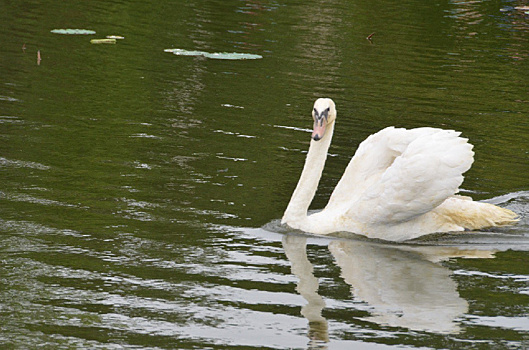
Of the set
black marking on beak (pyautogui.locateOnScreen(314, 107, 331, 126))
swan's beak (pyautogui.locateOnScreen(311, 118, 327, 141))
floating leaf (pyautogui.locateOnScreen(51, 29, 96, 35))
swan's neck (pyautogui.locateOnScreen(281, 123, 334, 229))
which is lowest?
swan's neck (pyautogui.locateOnScreen(281, 123, 334, 229))

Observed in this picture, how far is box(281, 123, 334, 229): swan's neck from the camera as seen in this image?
925 cm

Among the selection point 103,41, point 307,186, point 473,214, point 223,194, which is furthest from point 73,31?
point 473,214

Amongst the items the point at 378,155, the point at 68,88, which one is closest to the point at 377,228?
the point at 378,155

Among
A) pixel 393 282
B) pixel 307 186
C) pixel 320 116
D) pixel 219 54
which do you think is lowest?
pixel 393 282

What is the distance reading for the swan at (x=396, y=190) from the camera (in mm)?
8805

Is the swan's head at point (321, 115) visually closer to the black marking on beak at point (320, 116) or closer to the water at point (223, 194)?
the black marking on beak at point (320, 116)

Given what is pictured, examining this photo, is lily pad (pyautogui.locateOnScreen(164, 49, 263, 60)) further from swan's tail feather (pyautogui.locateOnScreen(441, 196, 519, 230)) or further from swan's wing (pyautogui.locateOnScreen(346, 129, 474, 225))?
swan's wing (pyautogui.locateOnScreen(346, 129, 474, 225))

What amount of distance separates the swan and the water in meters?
0.17

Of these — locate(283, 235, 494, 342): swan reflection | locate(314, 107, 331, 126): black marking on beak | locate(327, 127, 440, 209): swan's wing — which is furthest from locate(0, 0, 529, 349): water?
locate(314, 107, 331, 126): black marking on beak

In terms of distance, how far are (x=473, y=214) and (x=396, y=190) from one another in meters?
1.12

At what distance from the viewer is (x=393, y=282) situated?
25.3 feet

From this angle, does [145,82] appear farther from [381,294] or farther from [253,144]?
[381,294]

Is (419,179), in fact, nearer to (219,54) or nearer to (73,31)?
(219,54)

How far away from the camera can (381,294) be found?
7.38m
